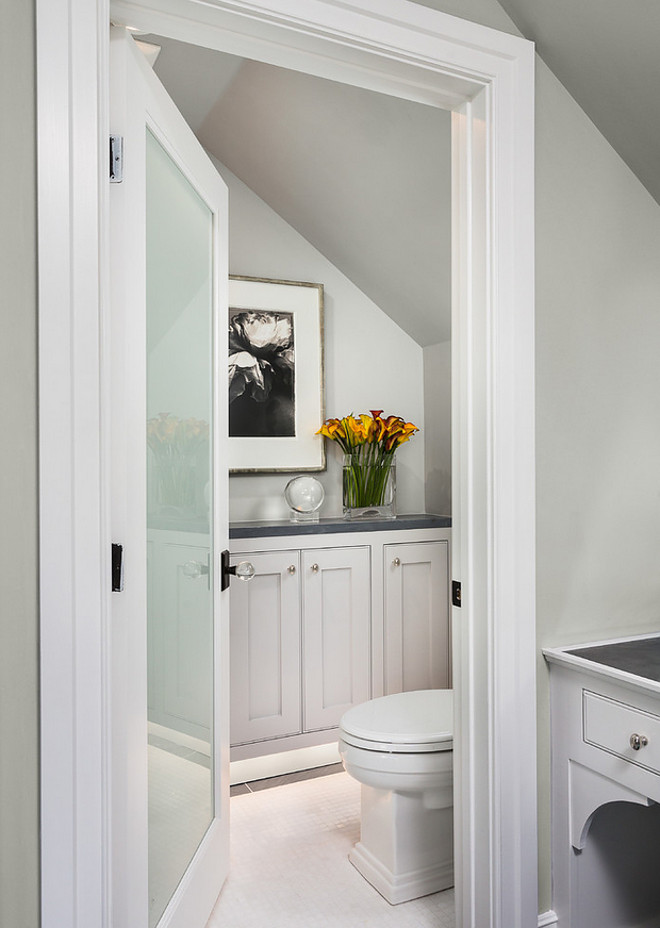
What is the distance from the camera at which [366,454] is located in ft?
10.3

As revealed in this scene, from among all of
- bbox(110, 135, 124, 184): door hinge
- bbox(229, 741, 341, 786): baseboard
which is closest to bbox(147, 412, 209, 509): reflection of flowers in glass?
bbox(110, 135, 124, 184): door hinge

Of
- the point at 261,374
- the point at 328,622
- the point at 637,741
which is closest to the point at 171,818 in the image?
the point at 637,741

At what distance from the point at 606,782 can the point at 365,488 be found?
5.75ft

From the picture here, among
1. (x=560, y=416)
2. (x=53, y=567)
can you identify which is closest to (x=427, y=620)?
(x=560, y=416)

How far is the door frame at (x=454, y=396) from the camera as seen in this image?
1.09m

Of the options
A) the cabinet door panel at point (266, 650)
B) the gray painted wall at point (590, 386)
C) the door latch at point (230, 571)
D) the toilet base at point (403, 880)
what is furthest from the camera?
the cabinet door panel at point (266, 650)

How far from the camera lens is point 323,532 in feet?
9.25

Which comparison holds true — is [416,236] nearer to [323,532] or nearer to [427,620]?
[323,532]

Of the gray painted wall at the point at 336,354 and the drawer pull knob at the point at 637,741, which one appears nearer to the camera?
the drawer pull knob at the point at 637,741

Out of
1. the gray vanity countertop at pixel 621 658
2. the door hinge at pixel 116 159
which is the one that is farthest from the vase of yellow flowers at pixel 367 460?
the door hinge at pixel 116 159

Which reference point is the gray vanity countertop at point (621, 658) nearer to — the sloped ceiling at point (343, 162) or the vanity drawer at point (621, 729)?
the vanity drawer at point (621, 729)

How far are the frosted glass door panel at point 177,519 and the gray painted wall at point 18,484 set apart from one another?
1.27 feet

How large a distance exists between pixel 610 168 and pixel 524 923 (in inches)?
72.6

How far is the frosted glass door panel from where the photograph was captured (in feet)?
4.87
